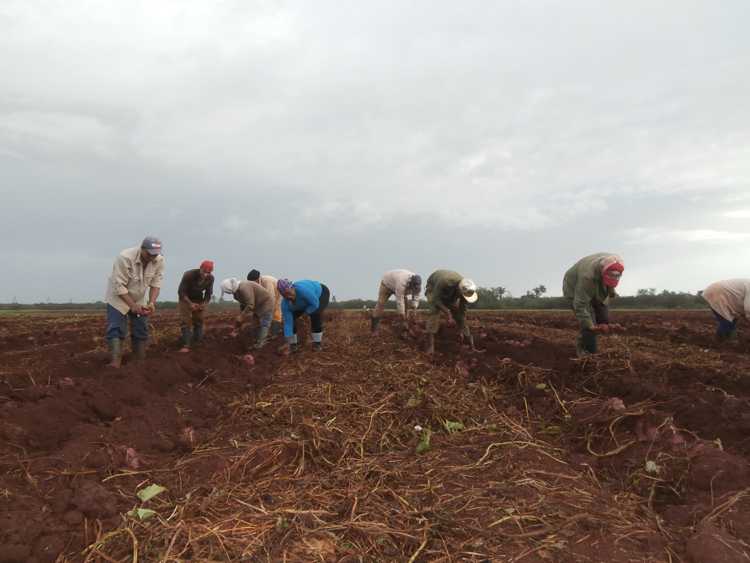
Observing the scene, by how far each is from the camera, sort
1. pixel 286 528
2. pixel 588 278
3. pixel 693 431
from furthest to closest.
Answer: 1. pixel 588 278
2. pixel 693 431
3. pixel 286 528

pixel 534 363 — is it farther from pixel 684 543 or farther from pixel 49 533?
pixel 49 533

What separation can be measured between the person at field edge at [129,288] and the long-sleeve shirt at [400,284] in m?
5.06

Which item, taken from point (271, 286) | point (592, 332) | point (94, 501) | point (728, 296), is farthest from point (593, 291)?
point (271, 286)

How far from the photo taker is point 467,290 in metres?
8.05

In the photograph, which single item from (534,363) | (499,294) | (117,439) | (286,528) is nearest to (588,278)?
(534,363)

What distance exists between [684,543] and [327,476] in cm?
209

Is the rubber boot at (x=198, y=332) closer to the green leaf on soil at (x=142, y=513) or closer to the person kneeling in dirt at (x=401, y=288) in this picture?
the person kneeling in dirt at (x=401, y=288)

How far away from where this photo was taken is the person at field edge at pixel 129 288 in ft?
20.9

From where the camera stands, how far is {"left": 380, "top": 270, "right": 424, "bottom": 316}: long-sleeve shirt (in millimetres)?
10312

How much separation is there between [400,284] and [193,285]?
4174 millimetres

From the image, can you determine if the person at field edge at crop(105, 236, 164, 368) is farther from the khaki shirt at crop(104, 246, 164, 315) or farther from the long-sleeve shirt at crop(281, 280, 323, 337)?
the long-sleeve shirt at crop(281, 280, 323, 337)

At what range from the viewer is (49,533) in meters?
2.41

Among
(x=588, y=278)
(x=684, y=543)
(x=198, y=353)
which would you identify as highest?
(x=588, y=278)

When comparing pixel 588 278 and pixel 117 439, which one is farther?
pixel 588 278
